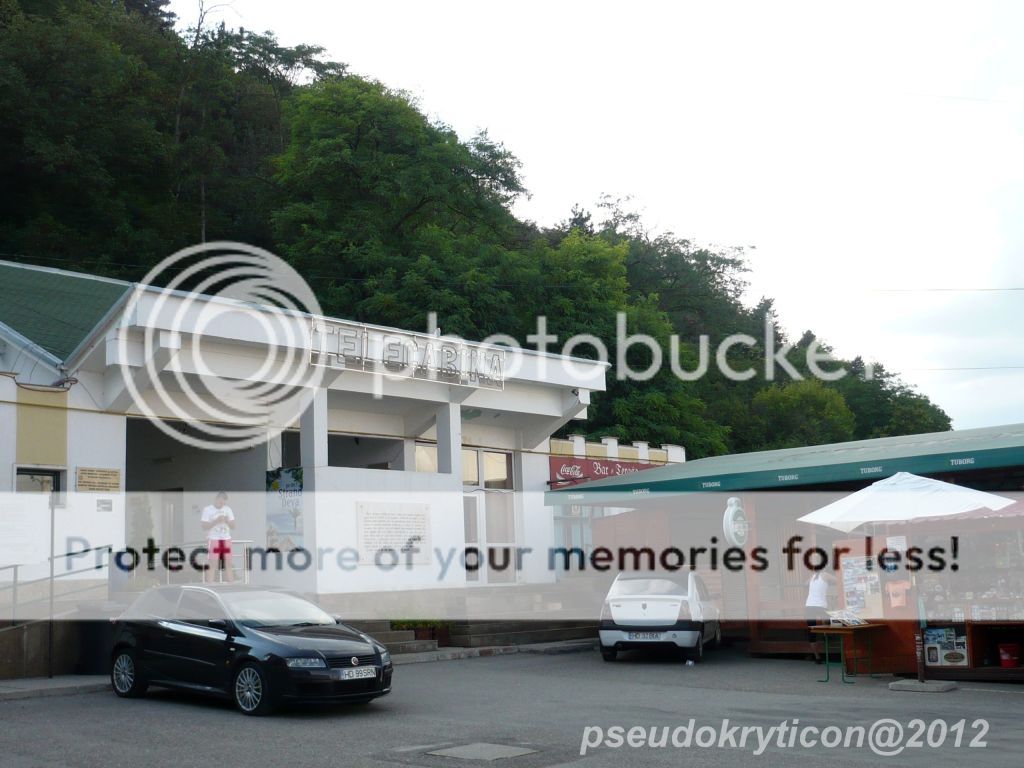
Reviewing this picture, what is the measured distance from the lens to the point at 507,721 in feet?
37.8

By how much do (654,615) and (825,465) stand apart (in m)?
4.05

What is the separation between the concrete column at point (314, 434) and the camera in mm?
21781

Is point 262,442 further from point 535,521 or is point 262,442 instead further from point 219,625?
point 219,625

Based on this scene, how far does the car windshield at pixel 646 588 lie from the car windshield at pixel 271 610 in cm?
638

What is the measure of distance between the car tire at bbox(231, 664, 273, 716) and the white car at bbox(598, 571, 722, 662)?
7702 millimetres

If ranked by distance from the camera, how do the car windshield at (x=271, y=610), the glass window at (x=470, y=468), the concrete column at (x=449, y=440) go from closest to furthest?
1. the car windshield at (x=271, y=610)
2. the concrete column at (x=449, y=440)
3. the glass window at (x=470, y=468)

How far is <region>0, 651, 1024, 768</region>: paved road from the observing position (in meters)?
9.37

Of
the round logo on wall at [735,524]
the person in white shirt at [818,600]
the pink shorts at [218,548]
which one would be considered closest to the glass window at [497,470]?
the round logo on wall at [735,524]

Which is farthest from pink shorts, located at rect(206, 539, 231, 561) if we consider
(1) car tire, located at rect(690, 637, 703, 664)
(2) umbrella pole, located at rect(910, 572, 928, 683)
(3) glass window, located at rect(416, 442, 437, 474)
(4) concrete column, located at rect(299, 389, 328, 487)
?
(2) umbrella pole, located at rect(910, 572, 928, 683)

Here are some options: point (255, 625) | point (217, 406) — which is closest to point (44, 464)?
point (217, 406)

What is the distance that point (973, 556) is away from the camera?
15.6 meters

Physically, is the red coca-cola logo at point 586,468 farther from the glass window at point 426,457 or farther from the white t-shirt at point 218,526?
the white t-shirt at point 218,526

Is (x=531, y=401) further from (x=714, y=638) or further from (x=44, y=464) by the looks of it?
(x=44, y=464)

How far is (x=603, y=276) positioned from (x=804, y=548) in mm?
24426
